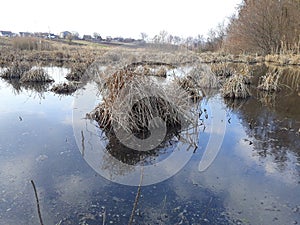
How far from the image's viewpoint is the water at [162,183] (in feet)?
8.34

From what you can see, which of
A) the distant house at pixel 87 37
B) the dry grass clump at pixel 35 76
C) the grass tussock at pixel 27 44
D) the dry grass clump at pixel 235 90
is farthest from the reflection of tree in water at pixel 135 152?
the distant house at pixel 87 37

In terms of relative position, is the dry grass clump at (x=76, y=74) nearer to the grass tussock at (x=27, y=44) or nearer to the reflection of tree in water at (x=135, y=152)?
the reflection of tree in water at (x=135, y=152)

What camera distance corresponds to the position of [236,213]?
2.59 meters

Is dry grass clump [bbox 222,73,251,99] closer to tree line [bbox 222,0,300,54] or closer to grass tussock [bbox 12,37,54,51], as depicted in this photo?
tree line [bbox 222,0,300,54]

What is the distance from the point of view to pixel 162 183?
10.3 feet

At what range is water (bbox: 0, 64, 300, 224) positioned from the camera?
2541 mm

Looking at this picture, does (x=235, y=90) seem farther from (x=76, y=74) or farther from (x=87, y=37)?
(x=87, y=37)

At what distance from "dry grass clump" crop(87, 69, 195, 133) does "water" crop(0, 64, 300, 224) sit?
623 millimetres

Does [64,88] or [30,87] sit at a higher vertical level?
[64,88]

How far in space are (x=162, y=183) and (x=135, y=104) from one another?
6.57 ft

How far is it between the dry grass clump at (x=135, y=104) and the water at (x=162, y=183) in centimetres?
62

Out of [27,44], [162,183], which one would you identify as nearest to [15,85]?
[162,183]

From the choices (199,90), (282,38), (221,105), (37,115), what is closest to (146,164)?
(37,115)

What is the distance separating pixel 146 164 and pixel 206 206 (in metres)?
1.10
